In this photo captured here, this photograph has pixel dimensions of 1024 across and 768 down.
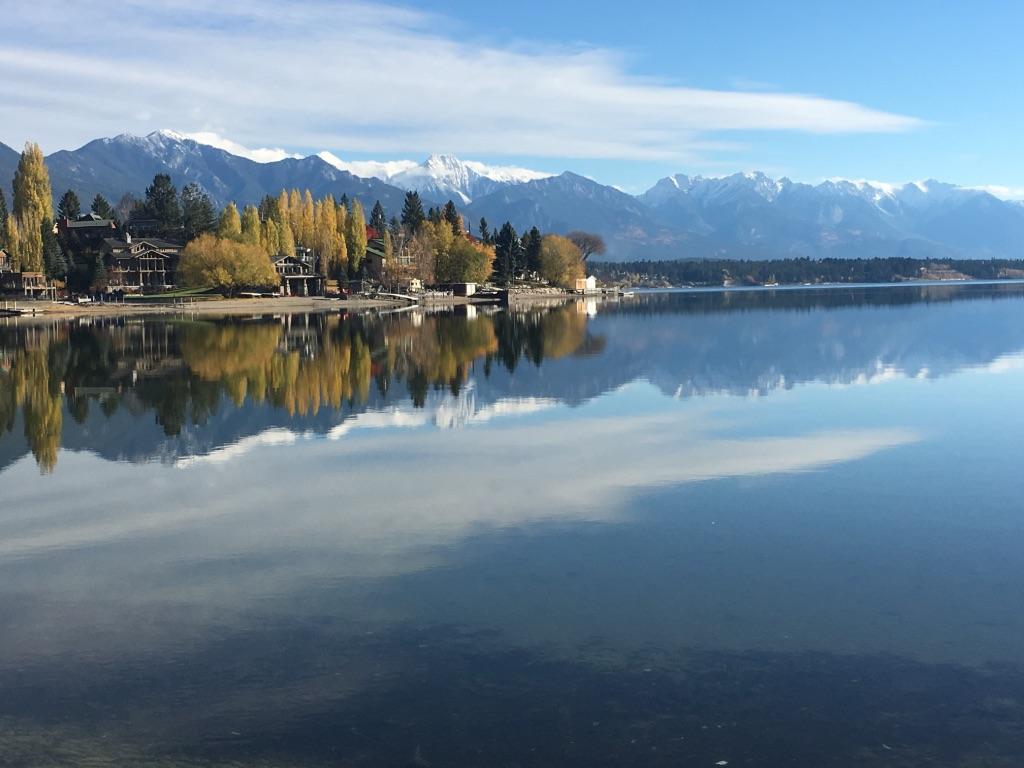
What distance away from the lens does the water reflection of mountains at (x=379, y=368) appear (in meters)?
26.4

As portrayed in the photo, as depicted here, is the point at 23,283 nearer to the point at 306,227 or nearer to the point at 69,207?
the point at 306,227

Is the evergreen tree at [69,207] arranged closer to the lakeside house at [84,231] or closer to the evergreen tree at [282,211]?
the lakeside house at [84,231]

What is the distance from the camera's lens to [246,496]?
17.5 metres

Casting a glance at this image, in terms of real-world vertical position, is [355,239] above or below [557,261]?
above

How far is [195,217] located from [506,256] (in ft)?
160

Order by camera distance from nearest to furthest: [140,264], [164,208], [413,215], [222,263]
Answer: [222,263], [140,264], [164,208], [413,215]

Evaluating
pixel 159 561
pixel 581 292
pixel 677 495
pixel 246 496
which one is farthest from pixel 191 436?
pixel 581 292

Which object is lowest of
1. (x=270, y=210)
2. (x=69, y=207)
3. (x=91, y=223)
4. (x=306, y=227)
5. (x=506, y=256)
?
(x=506, y=256)

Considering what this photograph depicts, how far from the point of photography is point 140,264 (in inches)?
5148

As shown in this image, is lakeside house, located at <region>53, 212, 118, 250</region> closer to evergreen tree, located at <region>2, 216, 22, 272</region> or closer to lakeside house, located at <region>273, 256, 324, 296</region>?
evergreen tree, located at <region>2, 216, 22, 272</region>

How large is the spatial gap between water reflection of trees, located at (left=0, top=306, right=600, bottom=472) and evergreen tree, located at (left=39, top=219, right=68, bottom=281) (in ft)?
131

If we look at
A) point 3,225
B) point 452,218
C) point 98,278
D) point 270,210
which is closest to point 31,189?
point 3,225

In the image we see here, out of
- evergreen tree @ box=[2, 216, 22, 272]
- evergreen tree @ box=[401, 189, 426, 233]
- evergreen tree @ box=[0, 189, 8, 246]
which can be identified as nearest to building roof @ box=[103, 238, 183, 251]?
evergreen tree @ box=[0, 189, 8, 246]

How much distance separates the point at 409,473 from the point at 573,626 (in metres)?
8.97
